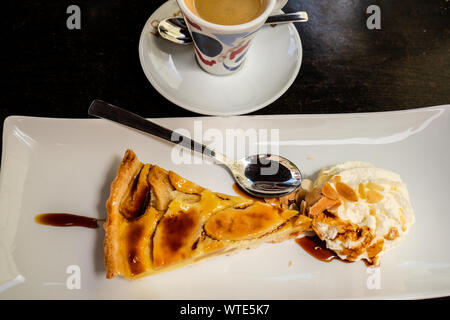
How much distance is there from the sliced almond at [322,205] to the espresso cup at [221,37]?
0.62 metres

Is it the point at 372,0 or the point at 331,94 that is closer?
the point at 331,94

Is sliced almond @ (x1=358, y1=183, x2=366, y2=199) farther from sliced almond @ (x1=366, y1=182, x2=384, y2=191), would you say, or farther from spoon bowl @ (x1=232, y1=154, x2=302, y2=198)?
spoon bowl @ (x1=232, y1=154, x2=302, y2=198)

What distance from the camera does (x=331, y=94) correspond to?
1.71 meters

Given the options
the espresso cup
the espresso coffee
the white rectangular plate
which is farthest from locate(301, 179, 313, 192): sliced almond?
the espresso coffee

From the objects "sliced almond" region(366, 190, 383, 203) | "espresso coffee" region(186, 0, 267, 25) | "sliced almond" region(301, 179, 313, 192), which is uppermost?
"espresso coffee" region(186, 0, 267, 25)

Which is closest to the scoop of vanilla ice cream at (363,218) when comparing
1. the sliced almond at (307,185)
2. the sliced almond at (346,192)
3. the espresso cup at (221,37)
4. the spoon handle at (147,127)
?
the sliced almond at (346,192)

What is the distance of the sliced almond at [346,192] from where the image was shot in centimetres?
138

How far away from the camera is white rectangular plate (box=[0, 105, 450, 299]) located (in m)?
1.33

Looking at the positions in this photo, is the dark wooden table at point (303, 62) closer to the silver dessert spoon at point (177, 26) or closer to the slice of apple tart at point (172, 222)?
the silver dessert spoon at point (177, 26)

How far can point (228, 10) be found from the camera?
1420 mm

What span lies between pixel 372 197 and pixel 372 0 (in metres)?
1.07

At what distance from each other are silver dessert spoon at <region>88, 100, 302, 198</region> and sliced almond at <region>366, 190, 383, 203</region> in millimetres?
254

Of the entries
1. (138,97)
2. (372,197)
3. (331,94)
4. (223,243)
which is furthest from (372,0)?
(223,243)
